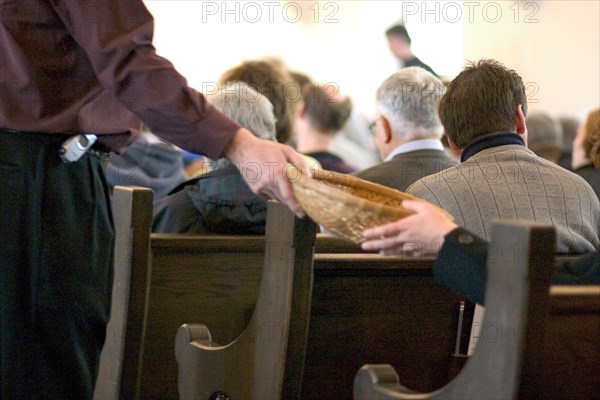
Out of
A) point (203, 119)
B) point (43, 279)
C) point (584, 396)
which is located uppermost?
point (203, 119)

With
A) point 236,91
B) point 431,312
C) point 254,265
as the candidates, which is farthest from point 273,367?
point 236,91

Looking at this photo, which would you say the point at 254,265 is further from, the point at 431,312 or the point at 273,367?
the point at 273,367

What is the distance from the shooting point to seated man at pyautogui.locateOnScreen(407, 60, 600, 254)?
8.80 feet

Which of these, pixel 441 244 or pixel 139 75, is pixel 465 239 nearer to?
pixel 441 244

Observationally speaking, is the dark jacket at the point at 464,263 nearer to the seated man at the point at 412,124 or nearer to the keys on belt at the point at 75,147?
the keys on belt at the point at 75,147

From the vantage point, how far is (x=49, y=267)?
1.93 metres

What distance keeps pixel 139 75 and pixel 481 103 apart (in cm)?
138

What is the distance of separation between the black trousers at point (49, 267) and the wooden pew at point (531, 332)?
0.74 meters

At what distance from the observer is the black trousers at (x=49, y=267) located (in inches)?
74.0

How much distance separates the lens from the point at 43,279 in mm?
1924

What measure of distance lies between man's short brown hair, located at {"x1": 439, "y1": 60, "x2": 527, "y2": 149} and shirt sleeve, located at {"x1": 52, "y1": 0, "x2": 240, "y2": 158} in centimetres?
125

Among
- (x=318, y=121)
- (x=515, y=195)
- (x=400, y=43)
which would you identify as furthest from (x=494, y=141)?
(x=400, y=43)

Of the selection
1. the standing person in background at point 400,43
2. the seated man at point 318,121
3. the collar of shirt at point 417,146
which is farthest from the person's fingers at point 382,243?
the standing person in background at point 400,43

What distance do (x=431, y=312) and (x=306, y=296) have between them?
0.58 metres
